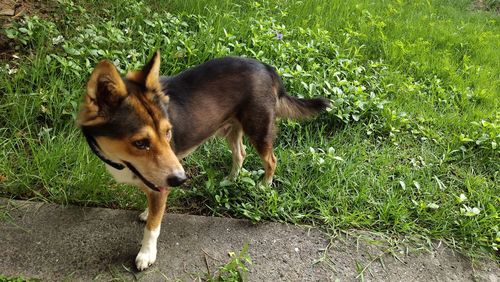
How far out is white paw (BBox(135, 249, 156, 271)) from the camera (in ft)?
9.07

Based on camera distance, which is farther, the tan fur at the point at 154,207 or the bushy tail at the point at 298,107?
the bushy tail at the point at 298,107

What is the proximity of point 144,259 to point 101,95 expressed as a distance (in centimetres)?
106

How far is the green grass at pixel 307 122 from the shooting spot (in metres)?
3.39

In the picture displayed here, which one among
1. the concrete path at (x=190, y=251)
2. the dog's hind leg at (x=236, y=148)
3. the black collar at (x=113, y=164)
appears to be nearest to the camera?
the black collar at (x=113, y=164)

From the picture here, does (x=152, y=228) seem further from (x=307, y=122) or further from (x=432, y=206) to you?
(x=432, y=206)

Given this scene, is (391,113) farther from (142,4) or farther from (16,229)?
(16,229)

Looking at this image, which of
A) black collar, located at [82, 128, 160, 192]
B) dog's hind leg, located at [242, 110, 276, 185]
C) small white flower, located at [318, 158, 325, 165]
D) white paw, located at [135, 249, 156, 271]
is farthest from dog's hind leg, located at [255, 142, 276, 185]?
white paw, located at [135, 249, 156, 271]

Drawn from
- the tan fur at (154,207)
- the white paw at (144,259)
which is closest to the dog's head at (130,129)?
the tan fur at (154,207)

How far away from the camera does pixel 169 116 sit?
293cm

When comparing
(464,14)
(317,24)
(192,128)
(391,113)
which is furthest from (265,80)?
(464,14)

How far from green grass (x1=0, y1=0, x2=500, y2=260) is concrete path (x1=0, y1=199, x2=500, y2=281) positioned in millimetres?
154

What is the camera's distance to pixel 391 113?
4355 millimetres

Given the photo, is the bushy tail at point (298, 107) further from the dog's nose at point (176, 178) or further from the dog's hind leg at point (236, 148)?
the dog's nose at point (176, 178)

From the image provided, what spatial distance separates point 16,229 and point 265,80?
1.98 metres
